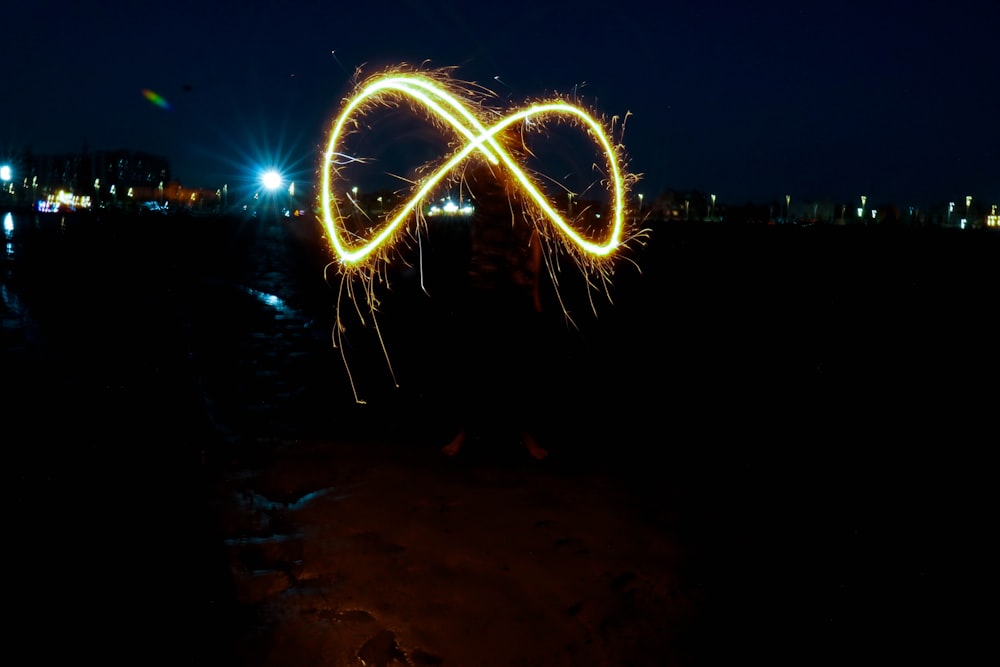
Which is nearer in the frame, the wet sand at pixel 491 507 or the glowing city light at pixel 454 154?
the wet sand at pixel 491 507

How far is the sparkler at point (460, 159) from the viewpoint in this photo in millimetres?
4809

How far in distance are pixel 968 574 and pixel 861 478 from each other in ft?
4.55

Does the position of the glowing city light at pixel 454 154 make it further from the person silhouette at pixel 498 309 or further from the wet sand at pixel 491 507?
the wet sand at pixel 491 507

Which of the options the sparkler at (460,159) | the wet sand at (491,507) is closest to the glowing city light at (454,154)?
the sparkler at (460,159)

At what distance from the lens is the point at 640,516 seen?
4.38 metres

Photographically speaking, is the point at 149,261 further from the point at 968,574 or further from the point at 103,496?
the point at 968,574

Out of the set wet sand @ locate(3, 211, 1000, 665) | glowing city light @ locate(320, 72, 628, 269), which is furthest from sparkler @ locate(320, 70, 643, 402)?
wet sand @ locate(3, 211, 1000, 665)

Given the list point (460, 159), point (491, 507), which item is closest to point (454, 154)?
point (460, 159)

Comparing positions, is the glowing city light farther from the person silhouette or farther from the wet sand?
the wet sand

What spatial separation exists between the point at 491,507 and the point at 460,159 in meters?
2.38

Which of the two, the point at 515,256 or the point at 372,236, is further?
the point at 372,236

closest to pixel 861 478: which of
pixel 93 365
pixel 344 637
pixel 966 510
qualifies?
pixel 966 510

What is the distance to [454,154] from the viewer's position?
5.04 meters

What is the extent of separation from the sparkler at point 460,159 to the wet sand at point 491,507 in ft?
4.85
